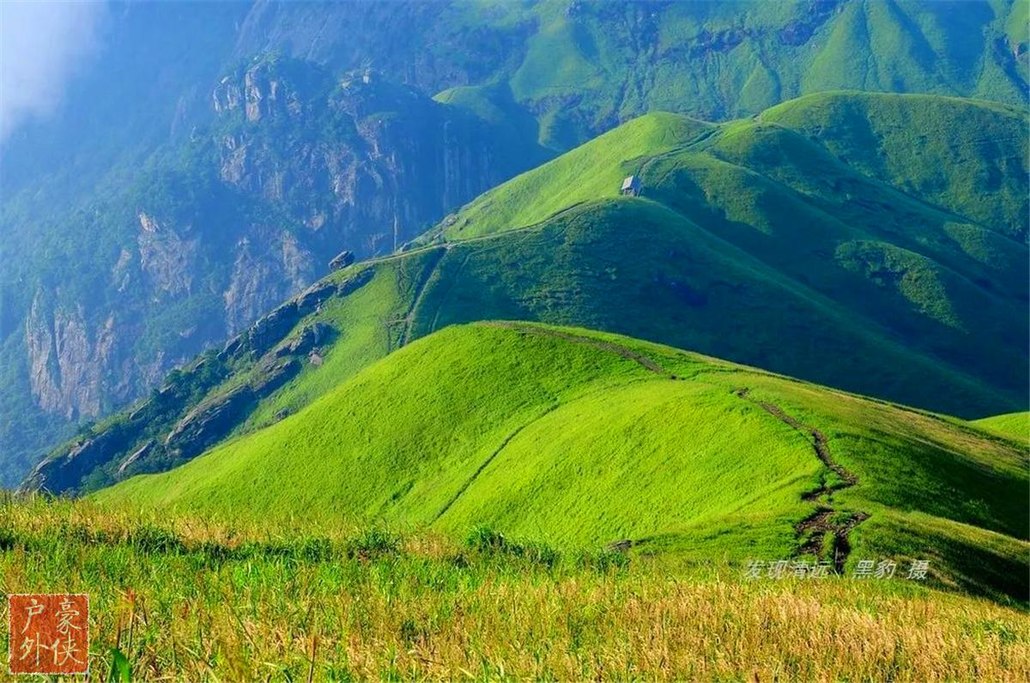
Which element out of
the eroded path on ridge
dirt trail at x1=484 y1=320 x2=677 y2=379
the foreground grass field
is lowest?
dirt trail at x1=484 y1=320 x2=677 y2=379

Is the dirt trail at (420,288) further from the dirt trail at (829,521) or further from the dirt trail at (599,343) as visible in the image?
the dirt trail at (829,521)

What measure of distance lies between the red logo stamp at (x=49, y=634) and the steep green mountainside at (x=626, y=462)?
30.5 feet

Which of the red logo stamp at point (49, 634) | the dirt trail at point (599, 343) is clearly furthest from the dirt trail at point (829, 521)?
the dirt trail at point (599, 343)

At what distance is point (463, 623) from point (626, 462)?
1965 inches

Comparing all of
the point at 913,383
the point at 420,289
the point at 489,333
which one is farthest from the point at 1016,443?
the point at 420,289

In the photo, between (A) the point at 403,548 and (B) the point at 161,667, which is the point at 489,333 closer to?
(A) the point at 403,548

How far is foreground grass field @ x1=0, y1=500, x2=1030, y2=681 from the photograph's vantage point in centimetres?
748

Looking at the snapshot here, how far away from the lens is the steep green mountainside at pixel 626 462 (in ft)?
109

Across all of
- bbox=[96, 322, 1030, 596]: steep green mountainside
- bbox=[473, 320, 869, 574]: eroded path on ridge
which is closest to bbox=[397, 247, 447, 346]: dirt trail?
bbox=[96, 322, 1030, 596]: steep green mountainside

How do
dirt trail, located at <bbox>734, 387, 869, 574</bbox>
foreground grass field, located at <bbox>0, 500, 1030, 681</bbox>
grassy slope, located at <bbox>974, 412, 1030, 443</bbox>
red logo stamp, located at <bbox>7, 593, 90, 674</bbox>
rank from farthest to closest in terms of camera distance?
grassy slope, located at <bbox>974, 412, 1030, 443</bbox>, dirt trail, located at <bbox>734, 387, 869, 574</bbox>, foreground grass field, located at <bbox>0, 500, 1030, 681</bbox>, red logo stamp, located at <bbox>7, 593, 90, 674</bbox>

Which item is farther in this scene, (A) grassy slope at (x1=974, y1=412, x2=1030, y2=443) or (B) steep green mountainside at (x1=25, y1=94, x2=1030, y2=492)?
(B) steep green mountainside at (x1=25, y1=94, x2=1030, y2=492)

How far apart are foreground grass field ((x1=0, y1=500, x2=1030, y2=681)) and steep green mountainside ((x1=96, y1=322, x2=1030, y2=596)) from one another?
→ 652 cm

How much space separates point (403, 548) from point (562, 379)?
230 ft

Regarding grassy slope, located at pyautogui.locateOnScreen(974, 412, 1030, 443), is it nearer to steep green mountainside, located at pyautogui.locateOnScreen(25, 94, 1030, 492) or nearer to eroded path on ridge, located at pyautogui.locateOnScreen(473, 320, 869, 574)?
eroded path on ridge, located at pyautogui.locateOnScreen(473, 320, 869, 574)
